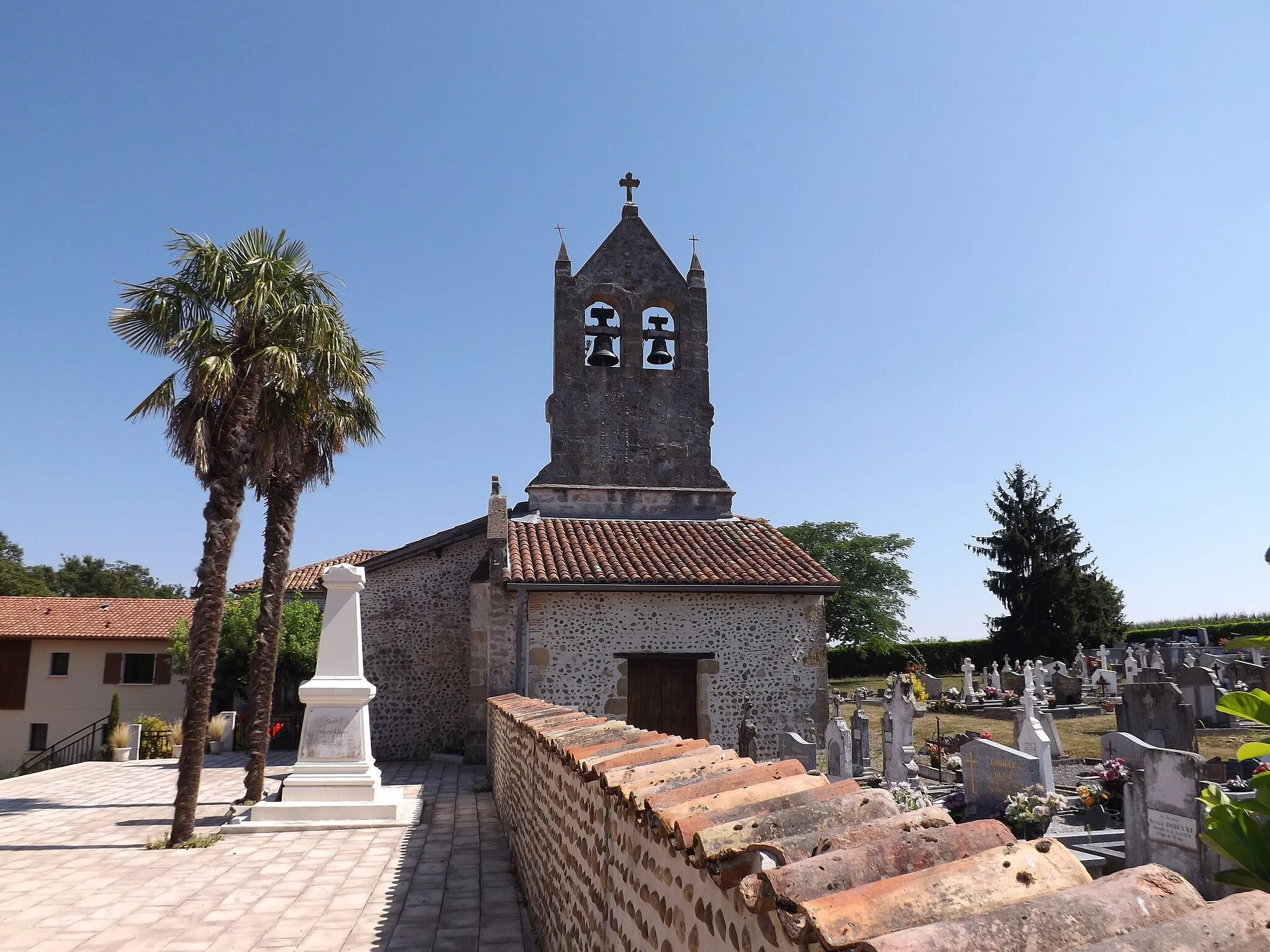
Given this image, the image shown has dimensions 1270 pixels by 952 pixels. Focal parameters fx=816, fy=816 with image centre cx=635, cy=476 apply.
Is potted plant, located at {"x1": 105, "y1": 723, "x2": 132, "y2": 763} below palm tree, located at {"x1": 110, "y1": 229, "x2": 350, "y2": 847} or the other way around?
below

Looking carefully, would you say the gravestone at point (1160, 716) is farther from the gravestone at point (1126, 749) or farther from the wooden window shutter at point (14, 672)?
the wooden window shutter at point (14, 672)

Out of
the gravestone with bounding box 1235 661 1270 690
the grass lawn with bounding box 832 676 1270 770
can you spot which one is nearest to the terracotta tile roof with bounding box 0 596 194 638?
the grass lawn with bounding box 832 676 1270 770

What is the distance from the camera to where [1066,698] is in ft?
72.6

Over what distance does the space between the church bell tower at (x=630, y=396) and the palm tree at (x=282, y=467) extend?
4.08 m

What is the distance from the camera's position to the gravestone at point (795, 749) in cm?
1161

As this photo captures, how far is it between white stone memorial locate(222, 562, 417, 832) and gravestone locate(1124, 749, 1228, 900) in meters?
8.30

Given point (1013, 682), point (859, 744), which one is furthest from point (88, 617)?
point (1013, 682)

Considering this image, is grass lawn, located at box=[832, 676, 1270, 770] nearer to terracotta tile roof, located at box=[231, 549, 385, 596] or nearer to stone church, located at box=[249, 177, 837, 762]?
stone church, located at box=[249, 177, 837, 762]

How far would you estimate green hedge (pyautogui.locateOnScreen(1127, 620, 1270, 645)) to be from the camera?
37125 mm

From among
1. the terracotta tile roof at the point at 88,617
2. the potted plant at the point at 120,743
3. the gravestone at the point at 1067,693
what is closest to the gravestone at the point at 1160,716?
the gravestone at the point at 1067,693

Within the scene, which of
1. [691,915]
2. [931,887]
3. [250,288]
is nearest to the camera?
[931,887]

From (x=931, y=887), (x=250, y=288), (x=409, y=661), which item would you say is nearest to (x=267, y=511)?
(x=250, y=288)

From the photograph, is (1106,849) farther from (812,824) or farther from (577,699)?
(577,699)

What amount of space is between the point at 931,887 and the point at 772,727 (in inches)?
507
